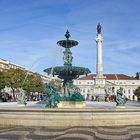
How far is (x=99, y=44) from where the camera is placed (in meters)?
116

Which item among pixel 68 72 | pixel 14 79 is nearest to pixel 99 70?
pixel 14 79

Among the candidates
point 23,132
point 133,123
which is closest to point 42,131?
point 23,132

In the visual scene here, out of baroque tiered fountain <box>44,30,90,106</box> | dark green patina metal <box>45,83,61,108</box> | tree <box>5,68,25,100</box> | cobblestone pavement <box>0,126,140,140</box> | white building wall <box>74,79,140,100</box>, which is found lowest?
cobblestone pavement <box>0,126,140,140</box>

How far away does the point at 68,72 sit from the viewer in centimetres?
2708

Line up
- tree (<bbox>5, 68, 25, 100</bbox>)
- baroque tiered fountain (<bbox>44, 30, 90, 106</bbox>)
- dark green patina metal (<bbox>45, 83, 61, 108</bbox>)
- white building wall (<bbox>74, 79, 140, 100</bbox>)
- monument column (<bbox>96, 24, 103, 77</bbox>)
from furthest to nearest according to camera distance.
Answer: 1. white building wall (<bbox>74, 79, 140, 100</bbox>)
2. monument column (<bbox>96, 24, 103, 77</bbox>)
3. tree (<bbox>5, 68, 25, 100</bbox>)
4. baroque tiered fountain (<bbox>44, 30, 90, 106</bbox>)
5. dark green patina metal (<bbox>45, 83, 61, 108</bbox>)

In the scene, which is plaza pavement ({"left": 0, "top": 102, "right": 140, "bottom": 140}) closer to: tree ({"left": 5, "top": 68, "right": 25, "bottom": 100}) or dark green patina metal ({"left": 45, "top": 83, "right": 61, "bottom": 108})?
dark green patina metal ({"left": 45, "top": 83, "right": 61, "bottom": 108})

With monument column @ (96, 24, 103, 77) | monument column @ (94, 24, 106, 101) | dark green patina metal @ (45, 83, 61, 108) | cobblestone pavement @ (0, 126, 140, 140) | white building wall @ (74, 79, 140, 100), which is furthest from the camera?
white building wall @ (74, 79, 140, 100)

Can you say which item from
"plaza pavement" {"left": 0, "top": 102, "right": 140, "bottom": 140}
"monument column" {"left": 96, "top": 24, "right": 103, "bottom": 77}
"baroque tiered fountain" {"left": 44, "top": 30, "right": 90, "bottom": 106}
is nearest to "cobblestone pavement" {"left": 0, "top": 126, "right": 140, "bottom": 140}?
"plaza pavement" {"left": 0, "top": 102, "right": 140, "bottom": 140}

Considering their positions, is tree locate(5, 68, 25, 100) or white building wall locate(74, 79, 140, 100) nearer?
tree locate(5, 68, 25, 100)

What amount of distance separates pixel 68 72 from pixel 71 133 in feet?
44.3

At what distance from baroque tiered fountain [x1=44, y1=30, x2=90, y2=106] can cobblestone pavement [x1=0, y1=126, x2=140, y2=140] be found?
37.1 ft

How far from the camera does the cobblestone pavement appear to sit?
12867mm

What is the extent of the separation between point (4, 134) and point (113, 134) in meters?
4.34

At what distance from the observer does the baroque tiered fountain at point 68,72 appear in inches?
1053
